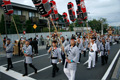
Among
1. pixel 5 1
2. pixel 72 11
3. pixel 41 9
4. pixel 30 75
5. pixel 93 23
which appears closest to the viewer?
pixel 41 9

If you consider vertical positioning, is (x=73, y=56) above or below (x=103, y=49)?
above

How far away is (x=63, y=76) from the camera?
17.4 feet

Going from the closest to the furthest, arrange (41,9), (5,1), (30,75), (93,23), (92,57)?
(41,9), (30,75), (92,57), (5,1), (93,23)

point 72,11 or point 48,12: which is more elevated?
point 72,11

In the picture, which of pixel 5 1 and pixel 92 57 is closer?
pixel 92 57

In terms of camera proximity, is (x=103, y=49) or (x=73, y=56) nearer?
(x=73, y=56)

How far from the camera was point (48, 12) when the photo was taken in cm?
473

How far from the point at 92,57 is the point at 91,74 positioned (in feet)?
3.77

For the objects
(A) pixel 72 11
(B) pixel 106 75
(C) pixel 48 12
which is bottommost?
(B) pixel 106 75

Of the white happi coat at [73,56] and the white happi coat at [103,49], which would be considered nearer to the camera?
the white happi coat at [73,56]

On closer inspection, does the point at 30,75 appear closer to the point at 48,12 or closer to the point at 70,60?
the point at 70,60

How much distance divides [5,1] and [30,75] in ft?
15.6

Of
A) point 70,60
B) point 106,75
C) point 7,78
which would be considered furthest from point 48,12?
point 106,75

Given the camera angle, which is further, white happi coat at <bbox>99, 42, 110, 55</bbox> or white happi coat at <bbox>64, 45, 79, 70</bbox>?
white happi coat at <bbox>99, 42, 110, 55</bbox>
